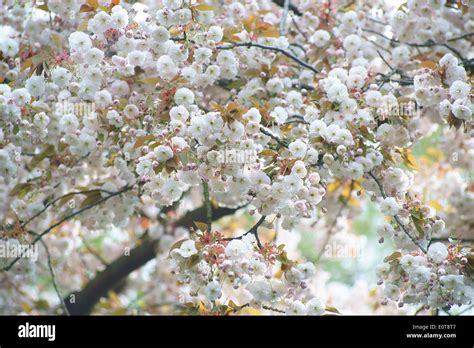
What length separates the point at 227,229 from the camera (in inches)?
247

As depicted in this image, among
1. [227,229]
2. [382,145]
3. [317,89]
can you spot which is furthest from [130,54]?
[227,229]

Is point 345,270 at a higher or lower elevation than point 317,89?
lower

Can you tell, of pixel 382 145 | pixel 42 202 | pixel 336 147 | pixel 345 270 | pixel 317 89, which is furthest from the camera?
pixel 345 270

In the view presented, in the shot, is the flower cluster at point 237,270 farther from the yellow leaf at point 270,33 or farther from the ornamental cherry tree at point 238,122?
the yellow leaf at point 270,33

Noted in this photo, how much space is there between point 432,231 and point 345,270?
6584 millimetres

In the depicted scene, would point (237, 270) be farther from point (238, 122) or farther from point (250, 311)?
point (250, 311)

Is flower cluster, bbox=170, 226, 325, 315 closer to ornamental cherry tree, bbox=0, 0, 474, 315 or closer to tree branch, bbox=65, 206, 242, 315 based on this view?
ornamental cherry tree, bbox=0, 0, 474, 315

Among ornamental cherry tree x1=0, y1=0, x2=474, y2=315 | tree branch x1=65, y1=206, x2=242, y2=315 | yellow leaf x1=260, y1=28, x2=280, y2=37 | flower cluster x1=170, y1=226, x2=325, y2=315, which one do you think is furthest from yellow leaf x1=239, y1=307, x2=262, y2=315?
tree branch x1=65, y1=206, x2=242, y2=315

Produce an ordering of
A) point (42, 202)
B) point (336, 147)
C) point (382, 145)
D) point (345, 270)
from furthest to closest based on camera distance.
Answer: point (345, 270) → point (42, 202) → point (382, 145) → point (336, 147)

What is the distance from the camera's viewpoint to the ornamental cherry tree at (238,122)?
2.99m

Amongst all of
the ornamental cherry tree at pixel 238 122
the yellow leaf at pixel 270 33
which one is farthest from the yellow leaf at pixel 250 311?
the yellow leaf at pixel 270 33

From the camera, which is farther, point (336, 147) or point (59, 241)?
point (59, 241)
